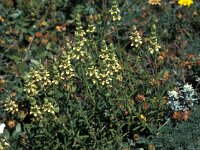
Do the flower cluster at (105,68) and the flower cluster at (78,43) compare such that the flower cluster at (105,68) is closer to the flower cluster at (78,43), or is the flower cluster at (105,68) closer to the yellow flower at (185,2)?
the flower cluster at (78,43)

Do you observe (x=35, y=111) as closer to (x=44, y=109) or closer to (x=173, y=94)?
(x=44, y=109)

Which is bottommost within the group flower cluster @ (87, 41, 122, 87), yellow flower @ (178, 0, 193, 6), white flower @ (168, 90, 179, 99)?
white flower @ (168, 90, 179, 99)

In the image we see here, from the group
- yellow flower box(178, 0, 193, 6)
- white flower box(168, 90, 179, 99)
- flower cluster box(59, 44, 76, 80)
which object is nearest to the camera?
flower cluster box(59, 44, 76, 80)

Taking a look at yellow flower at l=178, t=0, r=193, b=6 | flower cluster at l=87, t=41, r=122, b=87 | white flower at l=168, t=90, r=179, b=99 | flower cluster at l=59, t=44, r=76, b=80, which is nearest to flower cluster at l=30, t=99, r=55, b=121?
flower cluster at l=59, t=44, r=76, b=80

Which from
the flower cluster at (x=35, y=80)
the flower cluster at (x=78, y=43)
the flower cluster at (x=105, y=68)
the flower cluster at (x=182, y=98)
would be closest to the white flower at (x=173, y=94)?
the flower cluster at (x=182, y=98)

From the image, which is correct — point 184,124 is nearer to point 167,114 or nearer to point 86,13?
point 167,114

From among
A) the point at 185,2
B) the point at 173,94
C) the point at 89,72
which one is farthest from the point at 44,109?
the point at 185,2

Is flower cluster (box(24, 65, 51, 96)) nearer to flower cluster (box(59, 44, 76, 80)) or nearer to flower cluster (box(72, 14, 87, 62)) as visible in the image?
flower cluster (box(59, 44, 76, 80))

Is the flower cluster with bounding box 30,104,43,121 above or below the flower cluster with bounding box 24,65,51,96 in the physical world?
below
